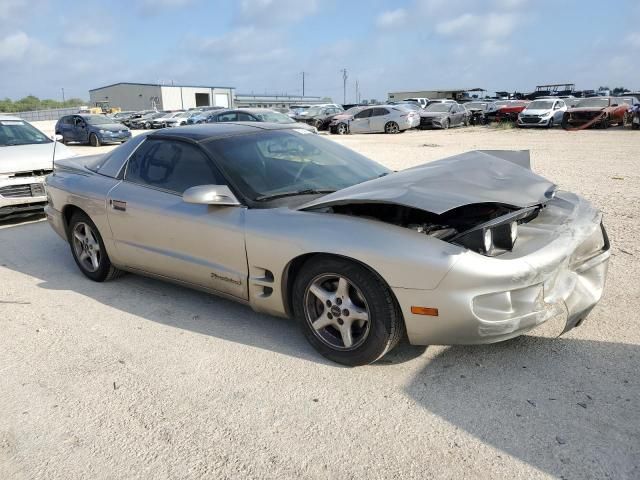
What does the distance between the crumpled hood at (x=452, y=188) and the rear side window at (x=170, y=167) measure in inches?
37.7

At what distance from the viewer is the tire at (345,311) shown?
2.97 m

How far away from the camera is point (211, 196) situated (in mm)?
3535

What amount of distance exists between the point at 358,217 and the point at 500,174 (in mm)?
1166

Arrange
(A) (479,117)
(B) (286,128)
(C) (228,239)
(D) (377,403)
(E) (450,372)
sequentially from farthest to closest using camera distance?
(A) (479,117)
(B) (286,128)
(C) (228,239)
(E) (450,372)
(D) (377,403)

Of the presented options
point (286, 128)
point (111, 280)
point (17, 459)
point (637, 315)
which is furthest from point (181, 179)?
point (637, 315)

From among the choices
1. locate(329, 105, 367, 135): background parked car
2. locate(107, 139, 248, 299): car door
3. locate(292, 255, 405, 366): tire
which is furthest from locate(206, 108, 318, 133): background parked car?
locate(292, 255, 405, 366): tire

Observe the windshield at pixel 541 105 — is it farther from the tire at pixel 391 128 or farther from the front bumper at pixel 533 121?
the tire at pixel 391 128

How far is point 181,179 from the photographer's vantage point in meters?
4.07

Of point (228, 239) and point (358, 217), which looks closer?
point (358, 217)

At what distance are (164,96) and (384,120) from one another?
55.7m

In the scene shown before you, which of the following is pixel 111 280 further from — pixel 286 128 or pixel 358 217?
pixel 358 217

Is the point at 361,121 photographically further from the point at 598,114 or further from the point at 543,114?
the point at 598,114

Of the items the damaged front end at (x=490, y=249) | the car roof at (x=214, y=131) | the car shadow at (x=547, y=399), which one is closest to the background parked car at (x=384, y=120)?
the car roof at (x=214, y=131)

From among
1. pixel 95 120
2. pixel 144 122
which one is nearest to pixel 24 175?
pixel 95 120
